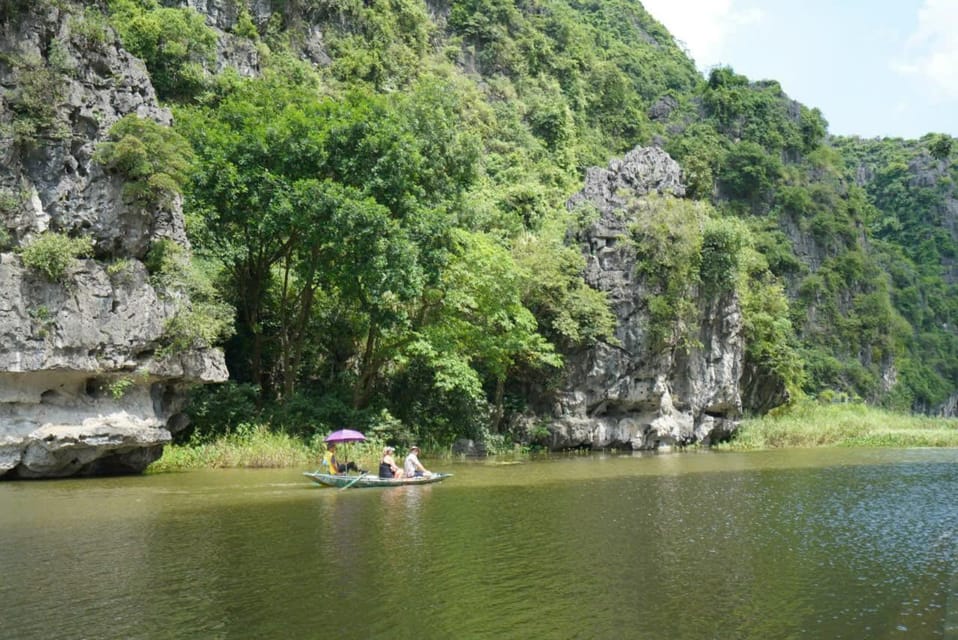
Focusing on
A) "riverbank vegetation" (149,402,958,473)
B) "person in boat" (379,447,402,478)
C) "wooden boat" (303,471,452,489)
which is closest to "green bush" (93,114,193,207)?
"riverbank vegetation" (149,402,958,473)

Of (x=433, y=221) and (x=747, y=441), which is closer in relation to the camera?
(x=433, y=221)

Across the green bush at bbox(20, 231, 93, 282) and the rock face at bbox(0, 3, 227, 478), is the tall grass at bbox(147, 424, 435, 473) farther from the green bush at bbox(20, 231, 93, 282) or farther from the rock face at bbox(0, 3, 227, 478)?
the green bush at bbox(20, 231, 93, 282)

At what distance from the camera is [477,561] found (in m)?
10.8

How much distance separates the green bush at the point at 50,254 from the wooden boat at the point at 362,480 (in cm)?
786

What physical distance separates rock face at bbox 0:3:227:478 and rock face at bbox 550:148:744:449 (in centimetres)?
1722

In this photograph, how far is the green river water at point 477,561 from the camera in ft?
26.5

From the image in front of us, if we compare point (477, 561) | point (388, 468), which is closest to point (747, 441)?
point (388, 468)

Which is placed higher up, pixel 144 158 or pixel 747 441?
pixel 144 158

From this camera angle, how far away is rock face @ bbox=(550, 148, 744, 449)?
112 ft

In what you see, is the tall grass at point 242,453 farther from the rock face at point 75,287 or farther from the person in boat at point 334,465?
the person in boat at point 334,465

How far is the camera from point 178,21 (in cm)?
3772

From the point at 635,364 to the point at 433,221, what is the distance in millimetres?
12732

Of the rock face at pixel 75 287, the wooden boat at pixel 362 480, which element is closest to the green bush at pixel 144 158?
the rock face at pixel 75 287

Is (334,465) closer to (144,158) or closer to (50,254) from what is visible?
(50,254)
